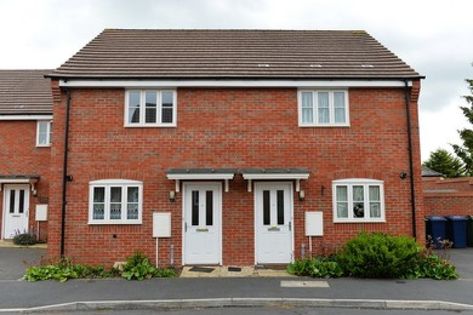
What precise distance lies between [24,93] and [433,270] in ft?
56.5

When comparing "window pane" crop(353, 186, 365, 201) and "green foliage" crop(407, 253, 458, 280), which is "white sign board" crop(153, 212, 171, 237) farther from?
"green foliage" crop(407, 253, 458, 280)

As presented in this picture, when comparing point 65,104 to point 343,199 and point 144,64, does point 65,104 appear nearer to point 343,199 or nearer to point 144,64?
point 144,64

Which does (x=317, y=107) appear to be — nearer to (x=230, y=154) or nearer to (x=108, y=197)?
(x=230, y=154)

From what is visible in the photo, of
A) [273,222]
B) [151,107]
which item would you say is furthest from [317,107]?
[151,107]

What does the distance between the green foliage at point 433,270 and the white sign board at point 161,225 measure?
6105 millimetres

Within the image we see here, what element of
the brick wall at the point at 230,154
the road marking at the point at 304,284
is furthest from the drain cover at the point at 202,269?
the road marking at the point at 304,284

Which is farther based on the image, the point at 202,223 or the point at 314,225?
the point at 202,223

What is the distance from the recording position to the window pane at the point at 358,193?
10898mm

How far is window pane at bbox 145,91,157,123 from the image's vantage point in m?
11.1

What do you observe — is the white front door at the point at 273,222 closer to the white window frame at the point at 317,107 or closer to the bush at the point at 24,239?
the white window frame at the point at 317,107

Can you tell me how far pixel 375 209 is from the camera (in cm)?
1092

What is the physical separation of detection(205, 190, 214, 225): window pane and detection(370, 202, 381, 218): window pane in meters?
4.36

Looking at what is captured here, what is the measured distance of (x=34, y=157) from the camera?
53.9 ft

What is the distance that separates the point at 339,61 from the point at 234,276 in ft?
23.6
